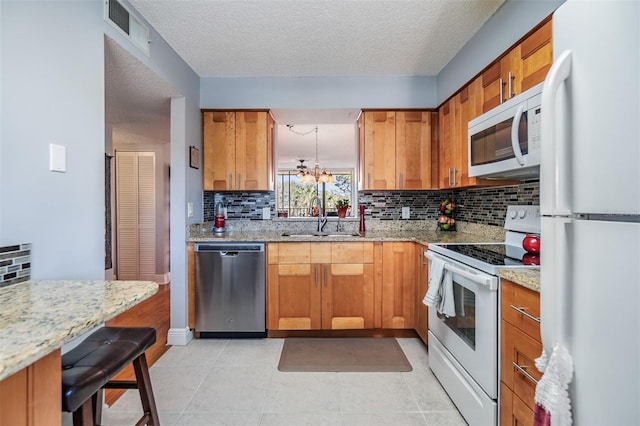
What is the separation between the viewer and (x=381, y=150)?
120 inches

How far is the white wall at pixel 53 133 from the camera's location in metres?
→ 1.19

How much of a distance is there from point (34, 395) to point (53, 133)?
3.74 ft

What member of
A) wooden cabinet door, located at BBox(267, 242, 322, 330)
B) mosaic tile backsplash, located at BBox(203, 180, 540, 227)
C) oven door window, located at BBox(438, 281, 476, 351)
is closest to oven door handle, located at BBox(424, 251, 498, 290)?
oven door window, located at BBox(438, 281, 476, 351)

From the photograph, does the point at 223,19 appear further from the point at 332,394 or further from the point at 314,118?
the point at 332,394

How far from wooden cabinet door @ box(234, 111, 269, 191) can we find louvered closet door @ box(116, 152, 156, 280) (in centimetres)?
233

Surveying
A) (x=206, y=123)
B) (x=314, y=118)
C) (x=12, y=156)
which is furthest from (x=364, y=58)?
(x=12, y=156)

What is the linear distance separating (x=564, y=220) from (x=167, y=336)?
291 centimetres

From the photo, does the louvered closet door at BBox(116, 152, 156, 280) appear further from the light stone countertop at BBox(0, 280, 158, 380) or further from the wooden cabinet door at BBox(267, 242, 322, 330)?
the light stone countertop at BBox(0, 280, 158, 380)

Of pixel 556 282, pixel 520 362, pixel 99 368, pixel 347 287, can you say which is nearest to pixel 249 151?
pixel 347 287

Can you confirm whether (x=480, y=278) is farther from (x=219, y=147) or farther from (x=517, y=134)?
(x=219, y=147)

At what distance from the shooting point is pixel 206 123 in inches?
120

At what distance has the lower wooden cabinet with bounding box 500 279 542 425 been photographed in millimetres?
1176

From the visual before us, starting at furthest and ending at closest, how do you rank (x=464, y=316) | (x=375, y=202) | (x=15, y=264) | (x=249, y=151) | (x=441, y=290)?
(x=375, y=202), (x=249, y=151), (x=441, y=290), (x=464, y=316), (x=15, y=264)

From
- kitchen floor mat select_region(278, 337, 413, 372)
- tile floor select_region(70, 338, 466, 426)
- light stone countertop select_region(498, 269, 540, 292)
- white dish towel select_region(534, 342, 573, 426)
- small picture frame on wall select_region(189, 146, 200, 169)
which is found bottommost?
tile floor select_region(70, 338, 466, 426)
